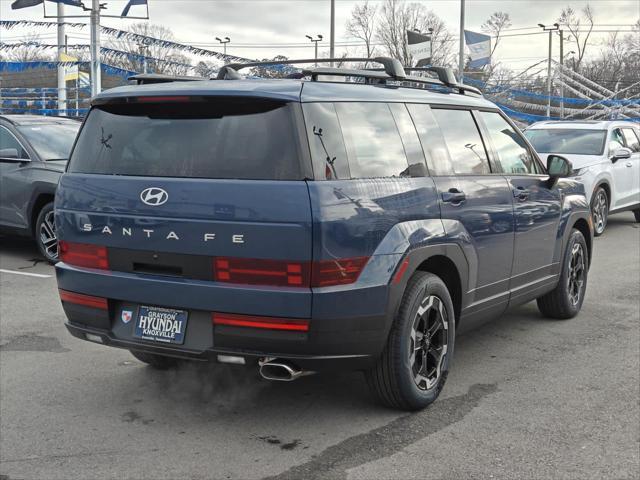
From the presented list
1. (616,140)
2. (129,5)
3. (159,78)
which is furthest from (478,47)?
(159,78)

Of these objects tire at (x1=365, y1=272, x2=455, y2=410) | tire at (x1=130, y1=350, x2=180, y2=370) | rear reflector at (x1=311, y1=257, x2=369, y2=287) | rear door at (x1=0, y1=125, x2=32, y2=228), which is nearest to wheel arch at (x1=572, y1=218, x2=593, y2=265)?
tire at (x1=365, y1=272, x2=455, y2=410)

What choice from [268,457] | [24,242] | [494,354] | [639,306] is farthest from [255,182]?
[24,242]

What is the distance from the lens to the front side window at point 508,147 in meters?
5.60

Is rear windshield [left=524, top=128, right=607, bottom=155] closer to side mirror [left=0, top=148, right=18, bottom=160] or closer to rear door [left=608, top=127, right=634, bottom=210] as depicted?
rear door [left=608, top=127, right=634, bottom=210]

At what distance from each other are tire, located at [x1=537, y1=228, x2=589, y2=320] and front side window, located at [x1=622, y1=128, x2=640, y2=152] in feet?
24.2

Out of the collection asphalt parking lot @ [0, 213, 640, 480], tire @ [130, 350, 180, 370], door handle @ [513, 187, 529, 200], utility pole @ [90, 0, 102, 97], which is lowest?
asphalt parking lot @ [0, 213, 640, 480]

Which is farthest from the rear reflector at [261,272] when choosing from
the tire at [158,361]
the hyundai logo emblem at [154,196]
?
the tire at [158,361]

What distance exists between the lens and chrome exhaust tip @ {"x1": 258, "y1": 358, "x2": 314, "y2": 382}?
393 centimetres

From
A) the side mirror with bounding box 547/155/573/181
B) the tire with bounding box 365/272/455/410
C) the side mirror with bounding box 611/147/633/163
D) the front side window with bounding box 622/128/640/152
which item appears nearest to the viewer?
the tire with bounding box 365/272/455/410

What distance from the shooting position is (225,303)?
12.8 feet

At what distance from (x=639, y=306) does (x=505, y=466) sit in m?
4.22

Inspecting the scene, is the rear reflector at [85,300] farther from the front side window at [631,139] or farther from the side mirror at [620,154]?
the front side window at [631,139]

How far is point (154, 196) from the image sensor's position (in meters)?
4.04

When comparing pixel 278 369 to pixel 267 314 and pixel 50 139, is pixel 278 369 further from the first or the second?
pixel 50 139
